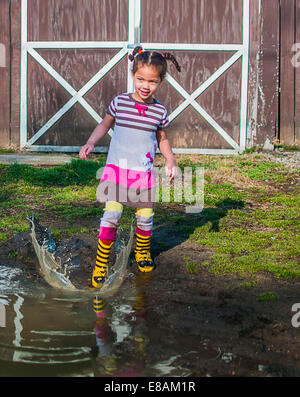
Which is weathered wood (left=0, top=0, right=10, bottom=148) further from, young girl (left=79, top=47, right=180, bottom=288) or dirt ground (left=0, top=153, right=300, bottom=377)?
young girl (left=79, top=47, right=180, bottom=288)

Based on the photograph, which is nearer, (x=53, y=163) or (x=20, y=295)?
(x=20, y=295)

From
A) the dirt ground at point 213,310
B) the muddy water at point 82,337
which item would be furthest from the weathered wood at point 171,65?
the muddy water at point 82,337

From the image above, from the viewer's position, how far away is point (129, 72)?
9.04 metres

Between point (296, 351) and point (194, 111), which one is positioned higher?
point (194, 111)

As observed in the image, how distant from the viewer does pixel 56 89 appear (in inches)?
361

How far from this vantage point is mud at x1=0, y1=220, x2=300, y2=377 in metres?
2.65

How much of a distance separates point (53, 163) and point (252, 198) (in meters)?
3.22

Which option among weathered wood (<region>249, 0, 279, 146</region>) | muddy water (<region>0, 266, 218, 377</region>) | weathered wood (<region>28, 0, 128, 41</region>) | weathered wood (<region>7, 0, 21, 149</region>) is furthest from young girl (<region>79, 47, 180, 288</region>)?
weathered wood (<region>7, 0, 21, 149</region>)

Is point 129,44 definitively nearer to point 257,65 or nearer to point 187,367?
point 257,65

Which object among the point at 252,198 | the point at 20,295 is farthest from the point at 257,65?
the point at 20,295
